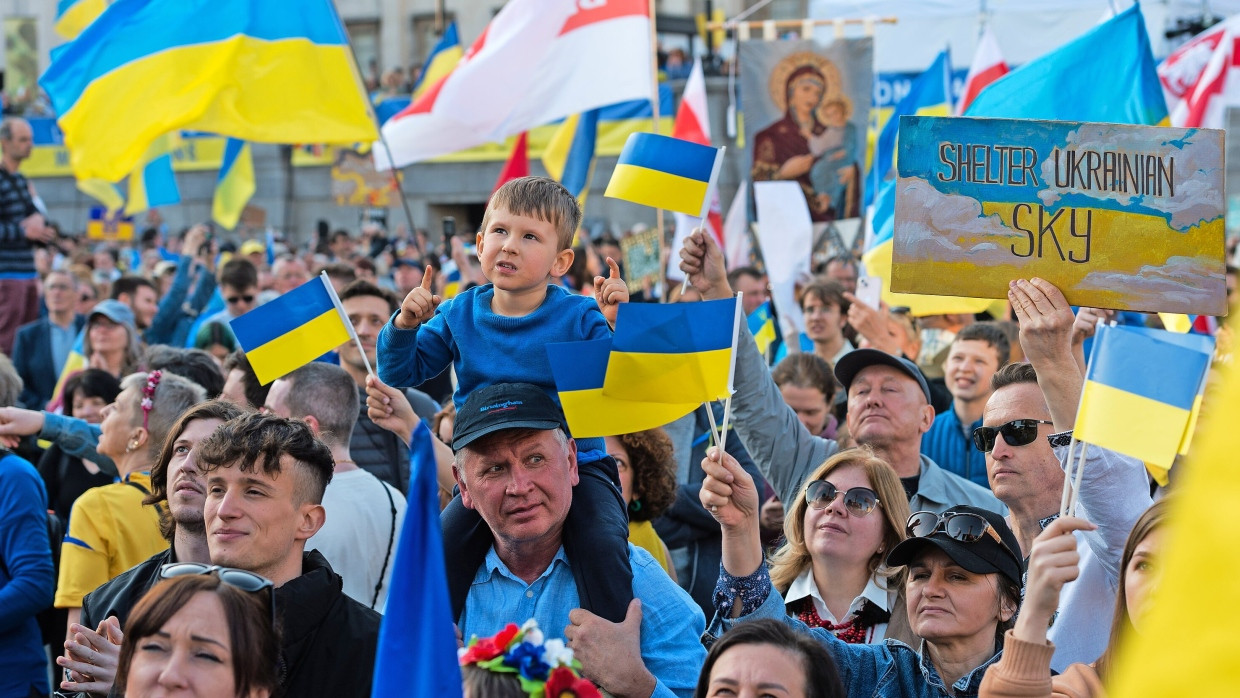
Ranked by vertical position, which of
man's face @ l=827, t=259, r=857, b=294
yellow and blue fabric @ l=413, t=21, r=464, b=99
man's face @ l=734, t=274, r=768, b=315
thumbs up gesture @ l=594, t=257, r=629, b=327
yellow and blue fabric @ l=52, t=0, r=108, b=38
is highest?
yellow and blue fabric @ l=413, t=21, r=464, b=99

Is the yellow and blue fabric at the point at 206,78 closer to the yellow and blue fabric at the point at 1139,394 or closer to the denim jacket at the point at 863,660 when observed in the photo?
the denim jacket at the point at 863,660

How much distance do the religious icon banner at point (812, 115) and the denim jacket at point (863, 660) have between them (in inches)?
330

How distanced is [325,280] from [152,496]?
931 mm

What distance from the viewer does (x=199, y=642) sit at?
2.64 metres

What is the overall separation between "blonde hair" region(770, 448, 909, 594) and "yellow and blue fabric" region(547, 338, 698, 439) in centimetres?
81

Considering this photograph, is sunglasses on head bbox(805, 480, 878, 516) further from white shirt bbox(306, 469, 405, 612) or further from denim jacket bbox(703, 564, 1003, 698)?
white shirt bbox(306, 469, 405, 612)

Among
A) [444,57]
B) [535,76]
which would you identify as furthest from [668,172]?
[444,57]

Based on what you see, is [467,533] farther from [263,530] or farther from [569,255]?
[569,255]

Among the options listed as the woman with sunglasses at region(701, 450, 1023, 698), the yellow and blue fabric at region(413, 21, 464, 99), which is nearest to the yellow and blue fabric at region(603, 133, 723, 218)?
the woman with sunglasses at region(701, 450, 1023, 698)

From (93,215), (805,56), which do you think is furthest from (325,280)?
(93,215)

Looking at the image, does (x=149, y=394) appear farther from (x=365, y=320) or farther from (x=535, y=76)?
(x=535, y=76)

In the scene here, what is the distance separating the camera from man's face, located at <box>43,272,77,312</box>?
8.93 metres

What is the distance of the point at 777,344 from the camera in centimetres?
980

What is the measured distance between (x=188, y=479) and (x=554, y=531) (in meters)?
1.22
